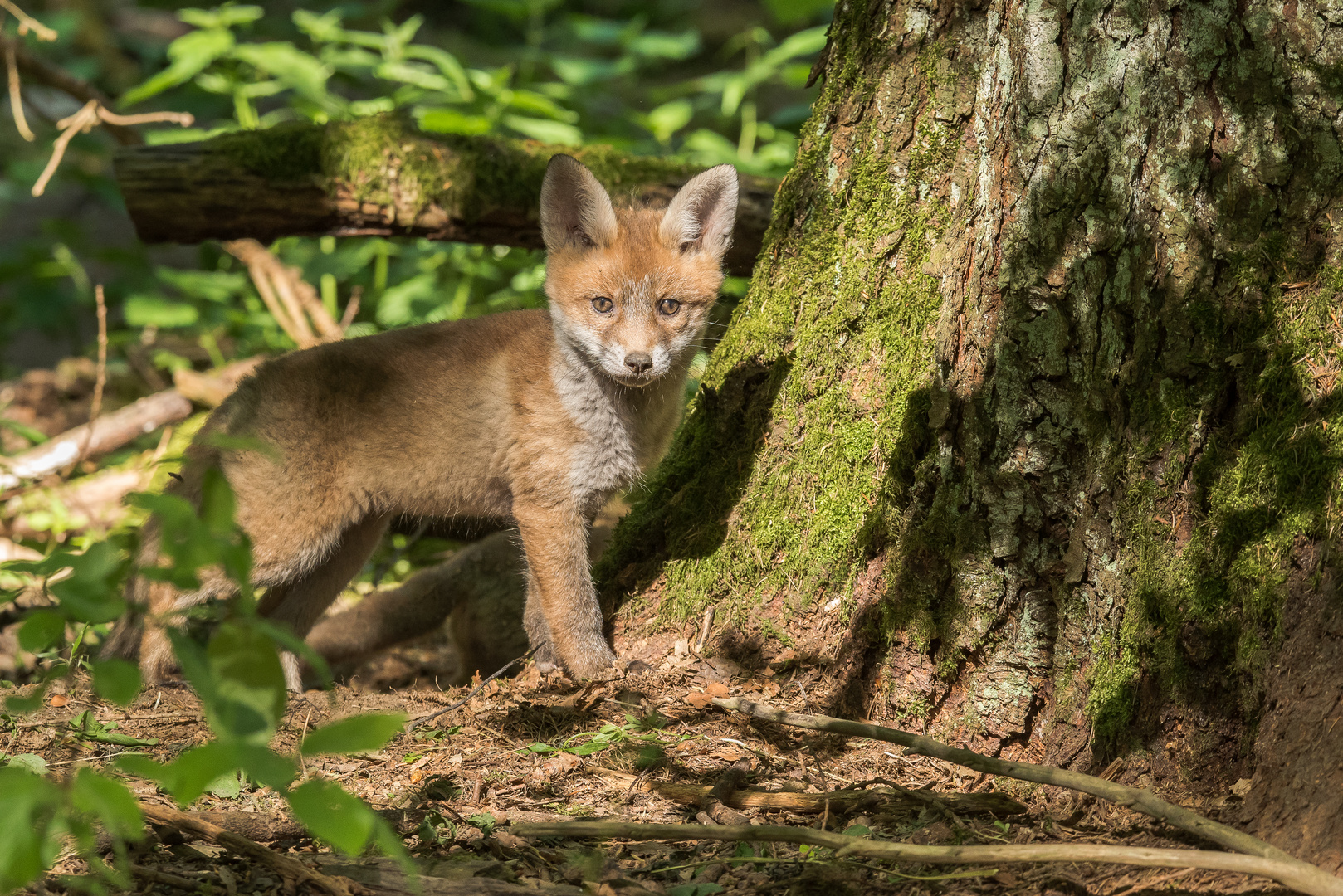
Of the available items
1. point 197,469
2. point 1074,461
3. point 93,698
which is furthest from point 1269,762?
point 197,469

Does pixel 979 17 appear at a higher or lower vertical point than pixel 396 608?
higher

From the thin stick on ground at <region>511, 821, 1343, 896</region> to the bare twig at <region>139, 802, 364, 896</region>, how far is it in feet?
1.39

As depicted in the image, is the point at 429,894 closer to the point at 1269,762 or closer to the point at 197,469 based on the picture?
the point at 1269,762

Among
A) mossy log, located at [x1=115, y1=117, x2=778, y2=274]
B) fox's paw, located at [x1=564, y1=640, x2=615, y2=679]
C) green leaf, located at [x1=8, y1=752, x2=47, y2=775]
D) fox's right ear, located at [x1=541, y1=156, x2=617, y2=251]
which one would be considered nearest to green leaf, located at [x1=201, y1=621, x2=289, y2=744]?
green leaf, located at [x1=8, y1=752, x2=47, y2=775]

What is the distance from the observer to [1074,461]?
8.67ft

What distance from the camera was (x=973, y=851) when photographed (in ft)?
6.44

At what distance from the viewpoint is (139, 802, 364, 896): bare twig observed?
2059 millimetres

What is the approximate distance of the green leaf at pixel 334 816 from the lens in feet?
4.48

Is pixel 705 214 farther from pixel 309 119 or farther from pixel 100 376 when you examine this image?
pixel 100 376

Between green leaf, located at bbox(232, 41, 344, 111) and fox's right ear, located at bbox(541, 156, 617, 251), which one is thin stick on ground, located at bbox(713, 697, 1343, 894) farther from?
green leaf, located at bbox(232, 41, 344, 111)

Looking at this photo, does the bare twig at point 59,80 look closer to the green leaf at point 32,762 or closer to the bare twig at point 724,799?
the green leaf at point 32,762

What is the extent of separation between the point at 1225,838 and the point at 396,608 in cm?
409

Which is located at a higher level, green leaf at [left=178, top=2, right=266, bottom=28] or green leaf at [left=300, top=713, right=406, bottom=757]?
green leaf at [left=178, top=2, right=266, bottom=28]

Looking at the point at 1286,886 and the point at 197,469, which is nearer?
the point at 1286,886
